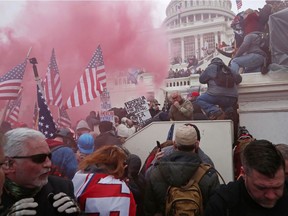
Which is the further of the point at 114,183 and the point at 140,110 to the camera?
the point at 140,110

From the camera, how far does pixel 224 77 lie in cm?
454

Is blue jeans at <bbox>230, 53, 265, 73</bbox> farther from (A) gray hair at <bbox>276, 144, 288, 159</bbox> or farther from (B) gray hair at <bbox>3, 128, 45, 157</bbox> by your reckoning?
(B) gray hair at <bbox>3, 128, 45, 157</bbox>

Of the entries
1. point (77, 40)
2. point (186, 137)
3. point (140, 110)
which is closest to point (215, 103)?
point (140, 110)

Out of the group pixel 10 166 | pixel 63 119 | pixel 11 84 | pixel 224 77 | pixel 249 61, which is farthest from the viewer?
pixel 63 119

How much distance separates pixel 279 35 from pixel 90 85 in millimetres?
3470

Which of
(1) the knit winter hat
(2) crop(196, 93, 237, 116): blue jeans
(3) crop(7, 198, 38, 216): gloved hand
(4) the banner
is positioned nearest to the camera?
(3) crop(7, 198, 38, 216): gloved hand

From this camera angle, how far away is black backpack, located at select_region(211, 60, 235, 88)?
454 centimetres

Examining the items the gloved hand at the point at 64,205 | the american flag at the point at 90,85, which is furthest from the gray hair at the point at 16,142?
the american flag at the point at 90,85

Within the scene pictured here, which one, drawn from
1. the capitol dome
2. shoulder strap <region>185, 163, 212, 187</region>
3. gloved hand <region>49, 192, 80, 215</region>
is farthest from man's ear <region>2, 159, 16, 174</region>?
the capitol dome

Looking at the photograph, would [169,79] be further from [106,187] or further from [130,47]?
[106,187]

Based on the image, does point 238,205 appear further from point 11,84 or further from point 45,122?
point 11,84

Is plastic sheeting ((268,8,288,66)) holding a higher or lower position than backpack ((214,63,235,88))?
higher

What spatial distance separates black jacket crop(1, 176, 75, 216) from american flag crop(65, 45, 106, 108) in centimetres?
461

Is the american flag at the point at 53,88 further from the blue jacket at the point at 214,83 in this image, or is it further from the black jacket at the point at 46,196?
the black jacket at the point at 46,196
